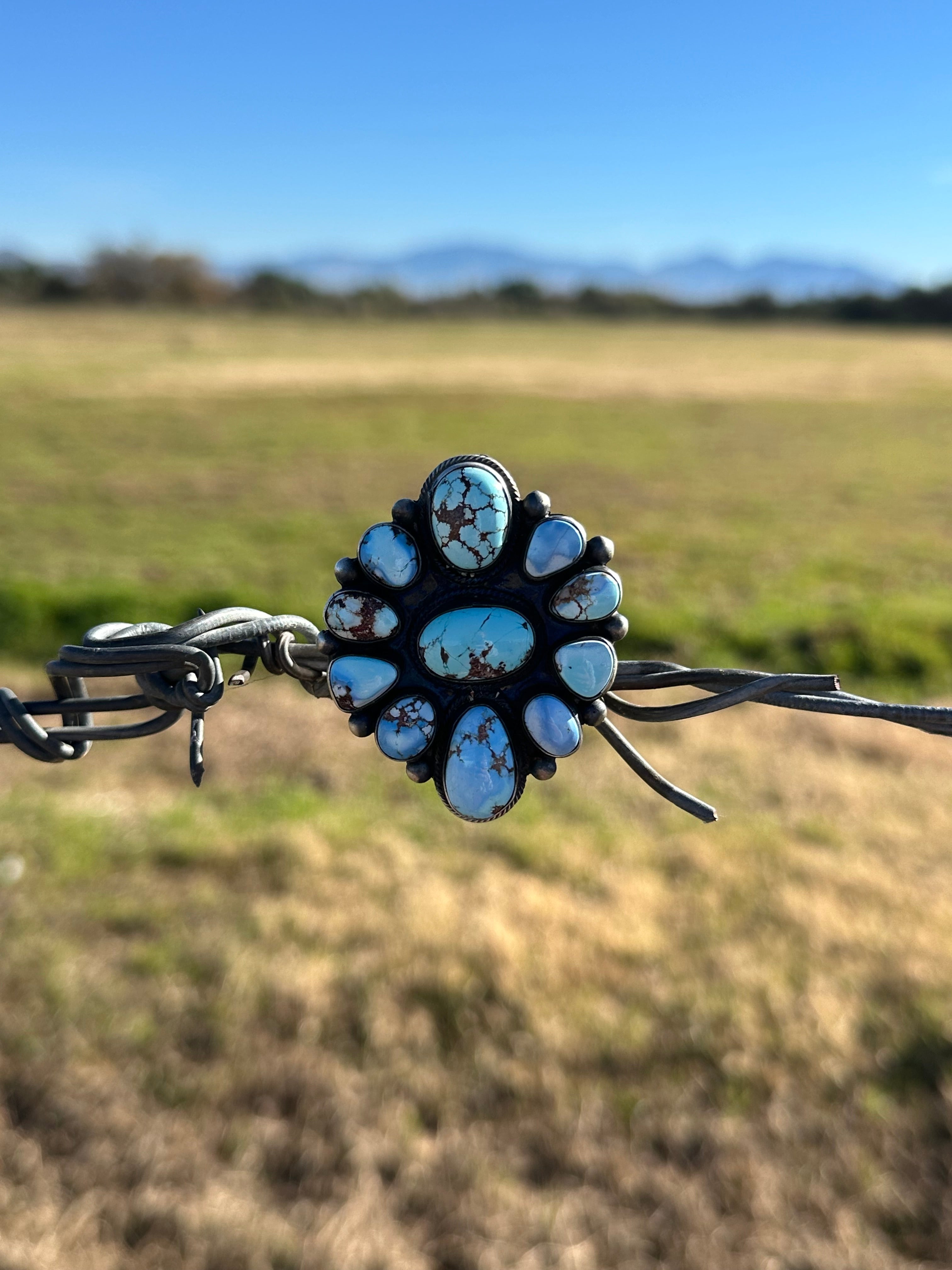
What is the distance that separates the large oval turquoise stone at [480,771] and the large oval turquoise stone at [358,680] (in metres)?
0.12

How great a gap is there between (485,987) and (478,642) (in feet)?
8.30

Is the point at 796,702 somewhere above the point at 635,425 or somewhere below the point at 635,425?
above

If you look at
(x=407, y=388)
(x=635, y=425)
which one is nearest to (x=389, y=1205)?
(x=635, y=425)

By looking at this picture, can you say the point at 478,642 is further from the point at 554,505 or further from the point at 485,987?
the point at 554,505

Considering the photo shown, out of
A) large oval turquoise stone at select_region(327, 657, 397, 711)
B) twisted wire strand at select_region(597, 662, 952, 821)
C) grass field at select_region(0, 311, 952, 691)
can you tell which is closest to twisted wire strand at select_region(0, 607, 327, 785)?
large oval turquoise stone at select_region(327, 657, 397, 711)

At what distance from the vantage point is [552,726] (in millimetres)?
1226

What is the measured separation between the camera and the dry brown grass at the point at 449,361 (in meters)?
26.4

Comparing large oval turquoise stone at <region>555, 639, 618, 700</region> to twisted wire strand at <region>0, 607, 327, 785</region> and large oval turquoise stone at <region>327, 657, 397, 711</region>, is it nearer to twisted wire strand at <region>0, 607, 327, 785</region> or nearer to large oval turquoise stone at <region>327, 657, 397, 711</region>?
large oval turquoise stone at <region>327, 657, 397, 711</region>

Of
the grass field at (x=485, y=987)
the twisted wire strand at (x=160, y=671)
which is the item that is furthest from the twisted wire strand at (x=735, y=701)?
the grass field at (x=485, y=987)

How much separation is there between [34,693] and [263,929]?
3481 millimetres

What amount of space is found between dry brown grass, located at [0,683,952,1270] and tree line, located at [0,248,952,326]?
65.5m

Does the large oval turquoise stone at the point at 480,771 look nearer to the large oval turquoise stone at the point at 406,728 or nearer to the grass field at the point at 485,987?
the large oval turquoise stone at the point at 406,728

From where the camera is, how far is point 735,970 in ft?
11.6

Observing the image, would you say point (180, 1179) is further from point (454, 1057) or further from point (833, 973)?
point (833, 973)
